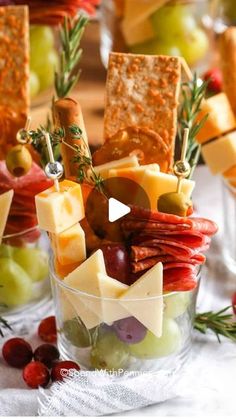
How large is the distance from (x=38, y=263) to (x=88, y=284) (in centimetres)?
21

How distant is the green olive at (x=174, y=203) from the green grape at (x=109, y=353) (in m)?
0.18

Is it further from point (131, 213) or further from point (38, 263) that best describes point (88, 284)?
point (38, 263)

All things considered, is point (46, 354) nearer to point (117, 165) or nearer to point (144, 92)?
point (117, 165)

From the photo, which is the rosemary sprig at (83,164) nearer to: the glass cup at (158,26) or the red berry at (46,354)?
the red berry at (46,354)

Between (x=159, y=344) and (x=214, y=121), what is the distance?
0.36 m

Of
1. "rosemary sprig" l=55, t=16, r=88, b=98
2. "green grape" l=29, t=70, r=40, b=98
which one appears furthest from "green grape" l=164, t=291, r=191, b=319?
"green grape" l=29, t=70, r=40, b=98

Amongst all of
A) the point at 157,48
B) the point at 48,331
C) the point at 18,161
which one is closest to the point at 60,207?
the point at 18,161

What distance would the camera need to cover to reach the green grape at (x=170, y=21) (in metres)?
1.74

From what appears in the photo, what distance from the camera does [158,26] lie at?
1749 millimetres

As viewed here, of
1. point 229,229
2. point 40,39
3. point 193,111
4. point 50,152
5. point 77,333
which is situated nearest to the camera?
point 50,152

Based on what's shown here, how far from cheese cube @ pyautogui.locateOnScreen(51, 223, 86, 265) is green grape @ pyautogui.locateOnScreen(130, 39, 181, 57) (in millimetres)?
787

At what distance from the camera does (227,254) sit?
4.68ft

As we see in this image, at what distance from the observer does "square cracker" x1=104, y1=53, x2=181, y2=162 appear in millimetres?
1190

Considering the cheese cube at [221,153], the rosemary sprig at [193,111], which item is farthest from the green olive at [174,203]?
the cheese cube at [221,153]
